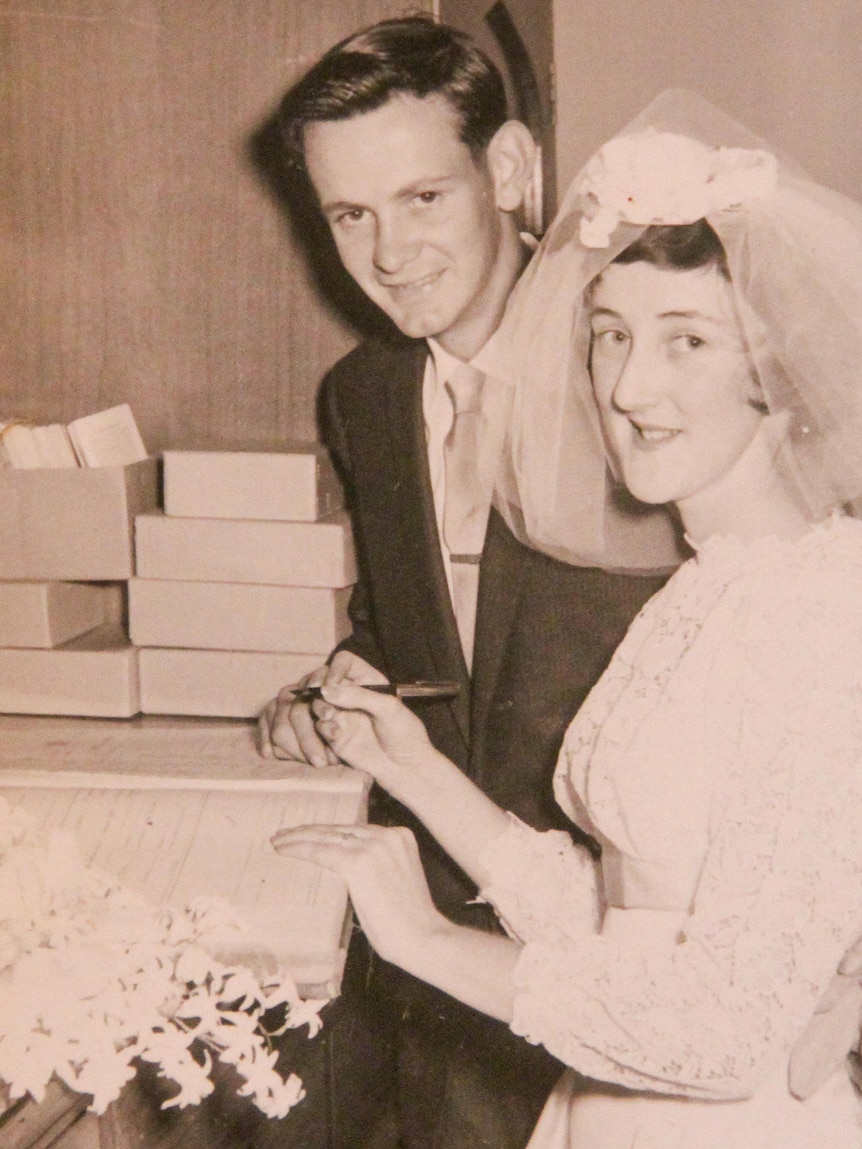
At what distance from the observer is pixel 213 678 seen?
1.69m

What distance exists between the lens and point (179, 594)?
5.49ft

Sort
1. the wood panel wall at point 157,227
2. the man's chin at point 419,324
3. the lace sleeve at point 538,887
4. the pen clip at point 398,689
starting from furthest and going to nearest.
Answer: the wood panel wall at point 157,227, the man's chin at point 419,324, the pen clip at point 398,689, the lace sleeve at point 538,887

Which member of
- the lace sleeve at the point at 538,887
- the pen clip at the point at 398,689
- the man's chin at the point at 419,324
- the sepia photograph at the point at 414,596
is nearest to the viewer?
the sepia photograph at the point at 414,596

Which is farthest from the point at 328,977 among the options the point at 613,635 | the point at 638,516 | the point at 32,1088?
the point at 613,635

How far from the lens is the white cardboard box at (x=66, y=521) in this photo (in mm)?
1624

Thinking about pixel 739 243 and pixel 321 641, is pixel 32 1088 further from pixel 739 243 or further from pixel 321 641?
pixel 321 641

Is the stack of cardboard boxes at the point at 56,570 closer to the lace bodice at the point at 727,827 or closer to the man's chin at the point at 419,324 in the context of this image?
the man's chin at the point at 419,324

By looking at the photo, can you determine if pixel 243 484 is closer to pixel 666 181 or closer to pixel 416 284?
pixel 416 284

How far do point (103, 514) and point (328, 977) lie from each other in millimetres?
921

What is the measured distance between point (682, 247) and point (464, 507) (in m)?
0.72

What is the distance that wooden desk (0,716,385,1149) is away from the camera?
3.08 feet

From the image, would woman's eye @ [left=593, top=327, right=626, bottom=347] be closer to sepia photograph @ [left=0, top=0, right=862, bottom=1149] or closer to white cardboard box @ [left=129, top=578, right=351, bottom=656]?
sepia photograph @ [left=0, top=0, right=862, bottom=1149]

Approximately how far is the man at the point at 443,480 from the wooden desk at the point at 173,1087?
0.17 meters

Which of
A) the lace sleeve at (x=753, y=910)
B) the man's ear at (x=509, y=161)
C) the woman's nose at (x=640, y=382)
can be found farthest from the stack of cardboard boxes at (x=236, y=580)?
the lace sleeve at (x=753, y=910)
